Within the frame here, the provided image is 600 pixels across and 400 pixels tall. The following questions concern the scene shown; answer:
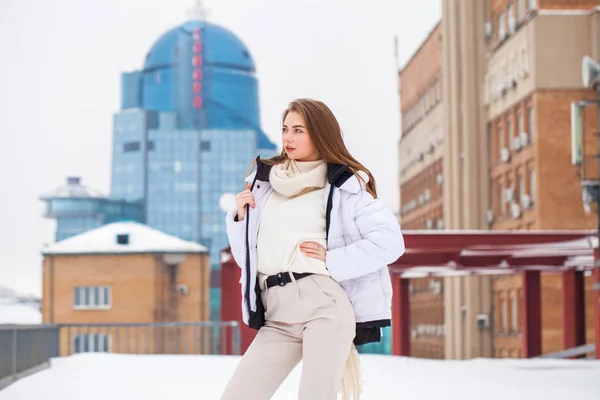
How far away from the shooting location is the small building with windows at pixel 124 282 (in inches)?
3108

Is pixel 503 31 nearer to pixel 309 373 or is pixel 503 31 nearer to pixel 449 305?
pixel 449 305

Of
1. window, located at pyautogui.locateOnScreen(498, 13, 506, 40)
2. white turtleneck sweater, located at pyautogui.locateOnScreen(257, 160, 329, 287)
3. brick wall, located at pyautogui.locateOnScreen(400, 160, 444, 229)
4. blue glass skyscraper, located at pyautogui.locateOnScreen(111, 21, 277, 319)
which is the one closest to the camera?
white turtleneck sweater, located at pyautogui.locateOnScreen(257, 160, 329, 287)

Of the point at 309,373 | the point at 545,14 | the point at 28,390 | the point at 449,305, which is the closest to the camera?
the point at 309,373

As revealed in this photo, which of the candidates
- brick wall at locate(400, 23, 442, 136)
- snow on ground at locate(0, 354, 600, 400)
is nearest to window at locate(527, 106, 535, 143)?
brick wall at locate(400, 23, 442, 136)

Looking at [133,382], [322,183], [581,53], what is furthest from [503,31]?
[322,183]

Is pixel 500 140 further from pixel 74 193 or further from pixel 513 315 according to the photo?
pixel 74 193

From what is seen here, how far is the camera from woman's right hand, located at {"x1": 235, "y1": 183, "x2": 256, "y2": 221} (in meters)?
4.95

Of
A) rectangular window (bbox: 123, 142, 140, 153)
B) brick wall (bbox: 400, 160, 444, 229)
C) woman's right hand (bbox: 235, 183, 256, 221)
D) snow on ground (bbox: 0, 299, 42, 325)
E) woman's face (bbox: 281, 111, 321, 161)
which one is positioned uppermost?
rectangular window (bbox: 123, 142, 140, 153)

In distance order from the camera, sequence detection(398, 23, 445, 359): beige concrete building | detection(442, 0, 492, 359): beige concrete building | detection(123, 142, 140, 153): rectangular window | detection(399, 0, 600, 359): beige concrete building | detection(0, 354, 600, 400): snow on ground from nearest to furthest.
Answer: detection(0, 354, 600, 400): snow on ground < detection(399, 0, 600, 359): beige concrete building < detection(442, 0, 492, 359): beige concrete building < detection(398, 23, 445, 359): beige concrete building < detection(123, 142, 140, 153): rectangular window

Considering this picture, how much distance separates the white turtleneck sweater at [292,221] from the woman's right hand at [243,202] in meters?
0.06

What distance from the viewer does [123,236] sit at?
82000 mm

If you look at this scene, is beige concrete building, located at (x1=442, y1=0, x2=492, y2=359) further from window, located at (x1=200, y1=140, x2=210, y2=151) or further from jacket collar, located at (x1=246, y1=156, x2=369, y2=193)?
window, located at (x1=200, y1=140, x2=210, y2=151)

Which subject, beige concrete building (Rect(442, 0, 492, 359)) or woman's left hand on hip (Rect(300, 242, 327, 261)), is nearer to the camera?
woman's left hand on hip (Rect(300, 242, 327, 261))

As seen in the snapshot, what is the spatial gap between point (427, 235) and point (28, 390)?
1307 cm
